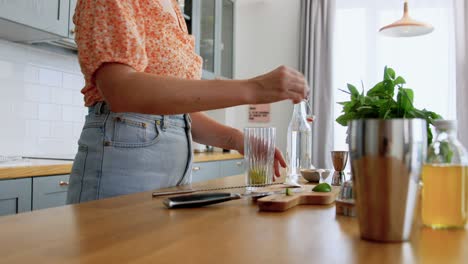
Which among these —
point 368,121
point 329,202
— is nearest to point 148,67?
point 329,202

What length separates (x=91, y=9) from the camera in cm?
105

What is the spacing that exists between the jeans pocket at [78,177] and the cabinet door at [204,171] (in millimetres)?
1954

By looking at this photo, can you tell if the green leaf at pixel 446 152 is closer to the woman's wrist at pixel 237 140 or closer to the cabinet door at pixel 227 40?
the woman's wrist at pixel 237 140

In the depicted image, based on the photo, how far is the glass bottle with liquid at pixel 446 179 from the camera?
0.68 m

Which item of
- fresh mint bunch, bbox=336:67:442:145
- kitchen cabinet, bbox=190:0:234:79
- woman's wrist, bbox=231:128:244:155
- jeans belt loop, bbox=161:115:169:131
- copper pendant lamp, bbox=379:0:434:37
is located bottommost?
woman's wrist, bbox=231:128:244:155

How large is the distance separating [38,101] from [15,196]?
922 mm

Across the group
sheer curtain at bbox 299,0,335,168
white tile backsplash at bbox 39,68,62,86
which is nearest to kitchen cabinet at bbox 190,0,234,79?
sheer curtain at bbox 299,0,335,168

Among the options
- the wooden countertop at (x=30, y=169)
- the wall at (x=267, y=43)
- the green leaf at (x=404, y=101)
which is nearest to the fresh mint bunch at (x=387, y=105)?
the green leaf at (x=404, y=101)

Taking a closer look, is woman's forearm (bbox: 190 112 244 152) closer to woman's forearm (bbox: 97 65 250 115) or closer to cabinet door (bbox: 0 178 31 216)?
woman's forearm (bbox: 97 65 250 115)

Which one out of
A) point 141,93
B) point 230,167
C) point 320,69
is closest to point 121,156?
point 141,93

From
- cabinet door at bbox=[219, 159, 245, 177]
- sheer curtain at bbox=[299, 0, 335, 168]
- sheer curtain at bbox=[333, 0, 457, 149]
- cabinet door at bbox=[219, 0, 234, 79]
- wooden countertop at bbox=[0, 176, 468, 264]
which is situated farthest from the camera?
cabinet door at bbox=[219, 0, 234, 79]

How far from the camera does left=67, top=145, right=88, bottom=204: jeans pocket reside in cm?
120

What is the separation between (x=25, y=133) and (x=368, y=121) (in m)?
2.36

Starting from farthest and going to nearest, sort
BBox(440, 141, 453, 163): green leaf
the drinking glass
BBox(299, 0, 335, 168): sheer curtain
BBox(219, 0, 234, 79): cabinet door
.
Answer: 1. BBox(219, 0, 234, 79): cabinet door
2. BBox(299, 0, 335, 168): sheer curtain
3. the drinking glass
4. BBox(440, 141, 453, 163): green leaf
